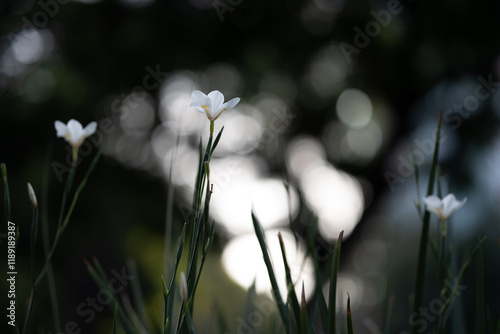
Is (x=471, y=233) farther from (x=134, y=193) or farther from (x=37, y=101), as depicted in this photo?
(x=37, y=101)

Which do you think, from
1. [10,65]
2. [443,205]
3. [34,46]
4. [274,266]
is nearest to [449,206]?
[443,205]

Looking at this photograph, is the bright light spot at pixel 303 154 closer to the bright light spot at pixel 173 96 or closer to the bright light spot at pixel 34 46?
the bright light spot at pixel 173 96

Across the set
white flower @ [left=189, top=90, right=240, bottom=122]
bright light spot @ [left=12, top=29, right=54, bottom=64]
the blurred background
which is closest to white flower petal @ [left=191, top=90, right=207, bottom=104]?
white flower @ [left=189, top=90, right=240, bottom=122]

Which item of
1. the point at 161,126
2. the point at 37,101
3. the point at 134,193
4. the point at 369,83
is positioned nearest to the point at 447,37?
the point at 369,83

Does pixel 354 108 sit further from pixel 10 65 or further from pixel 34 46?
pixel 10 65

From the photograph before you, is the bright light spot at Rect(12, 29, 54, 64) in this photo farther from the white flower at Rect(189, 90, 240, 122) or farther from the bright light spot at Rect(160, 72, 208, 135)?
the white flower at Rect(189, 90, 240, 122)

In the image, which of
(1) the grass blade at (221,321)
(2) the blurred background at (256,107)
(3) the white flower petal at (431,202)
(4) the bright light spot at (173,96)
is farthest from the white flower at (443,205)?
(4) the bright light spot at (173,96)
